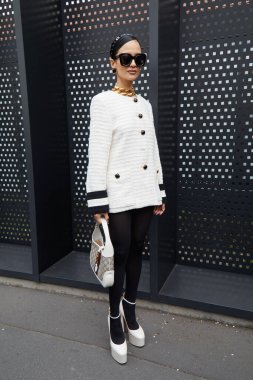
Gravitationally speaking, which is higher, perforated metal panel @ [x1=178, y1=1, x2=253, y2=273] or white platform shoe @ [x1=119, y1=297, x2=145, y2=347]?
perforated metal panel @ [x1=178, y1=1, x2=253, y2=273]

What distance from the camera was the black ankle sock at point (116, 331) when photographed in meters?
2.42

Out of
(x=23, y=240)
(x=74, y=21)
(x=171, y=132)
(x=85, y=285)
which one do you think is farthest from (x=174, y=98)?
(x=23, y=240)

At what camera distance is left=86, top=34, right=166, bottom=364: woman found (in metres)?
2.12

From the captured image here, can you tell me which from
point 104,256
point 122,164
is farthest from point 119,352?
point 122,164

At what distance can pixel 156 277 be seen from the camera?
2.93 meters

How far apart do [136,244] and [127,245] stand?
0.14 m

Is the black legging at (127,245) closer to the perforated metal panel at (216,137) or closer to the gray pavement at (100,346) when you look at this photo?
the gray pavement at (100,346)

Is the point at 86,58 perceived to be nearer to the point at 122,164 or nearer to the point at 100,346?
the point at 122,164

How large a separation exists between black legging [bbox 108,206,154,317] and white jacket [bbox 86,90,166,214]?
99mm

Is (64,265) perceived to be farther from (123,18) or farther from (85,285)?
(123,18)

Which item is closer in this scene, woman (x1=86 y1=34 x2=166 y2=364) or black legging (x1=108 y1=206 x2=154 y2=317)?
woman (x1=86 y1=34 x2=166 y2=364)

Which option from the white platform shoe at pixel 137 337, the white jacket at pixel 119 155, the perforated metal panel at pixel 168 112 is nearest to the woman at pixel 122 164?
the white jacket at pixel 119 155

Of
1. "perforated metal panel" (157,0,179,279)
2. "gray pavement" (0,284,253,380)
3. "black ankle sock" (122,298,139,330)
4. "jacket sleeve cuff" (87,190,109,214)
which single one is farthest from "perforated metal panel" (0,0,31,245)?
"jacket sleeve cuff" (87,190,109,214)

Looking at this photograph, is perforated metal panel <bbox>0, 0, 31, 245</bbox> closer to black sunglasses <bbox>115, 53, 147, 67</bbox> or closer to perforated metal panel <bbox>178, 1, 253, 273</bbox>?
perforated metal panel <bbox>178, 1, 253, 273</bbox>
